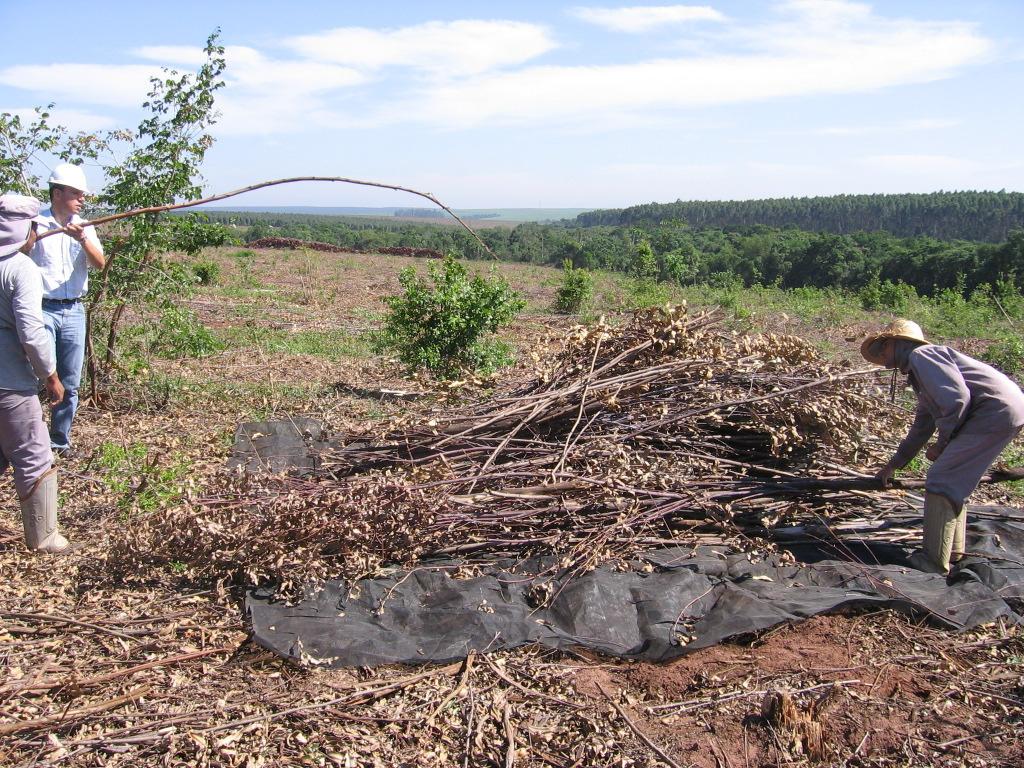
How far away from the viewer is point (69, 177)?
→ 4.29 meters

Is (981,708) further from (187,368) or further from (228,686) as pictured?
(187,368)

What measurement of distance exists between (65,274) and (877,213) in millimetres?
73685

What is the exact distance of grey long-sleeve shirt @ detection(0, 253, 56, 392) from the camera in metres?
3.66

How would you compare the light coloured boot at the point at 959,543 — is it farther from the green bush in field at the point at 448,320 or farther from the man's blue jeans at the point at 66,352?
the man's blue jeans at the point at 66,352

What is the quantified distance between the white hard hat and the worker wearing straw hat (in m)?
4.55

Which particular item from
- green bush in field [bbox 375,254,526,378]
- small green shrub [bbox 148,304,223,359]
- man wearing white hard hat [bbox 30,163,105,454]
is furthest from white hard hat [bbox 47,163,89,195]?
green bush in field [bbox 375,254,526,378]

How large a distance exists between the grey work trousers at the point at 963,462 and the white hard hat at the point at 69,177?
497 centimetres

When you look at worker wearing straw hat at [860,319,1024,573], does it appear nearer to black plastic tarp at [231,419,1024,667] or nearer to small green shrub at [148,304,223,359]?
black plastic tarp at [231,419,1024,667]

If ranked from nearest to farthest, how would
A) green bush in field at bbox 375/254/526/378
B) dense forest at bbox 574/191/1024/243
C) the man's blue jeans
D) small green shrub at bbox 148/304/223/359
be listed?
1. the man's blue jeans
2. small green shrub at bbox 148/304/223/359
3. green bush in field at bbox 375/254/526/378
4. dense forest at bbox 574/191/1024/243

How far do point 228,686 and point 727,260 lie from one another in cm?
4263

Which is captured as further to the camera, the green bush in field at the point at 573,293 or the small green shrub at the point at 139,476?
the green bush in field at the point at 573,293

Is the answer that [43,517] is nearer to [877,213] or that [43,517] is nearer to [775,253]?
[775,253]

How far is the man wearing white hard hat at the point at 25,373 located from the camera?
3.68 meters

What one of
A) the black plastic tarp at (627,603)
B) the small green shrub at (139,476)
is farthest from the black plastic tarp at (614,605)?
the small green shrub at (139,476)
